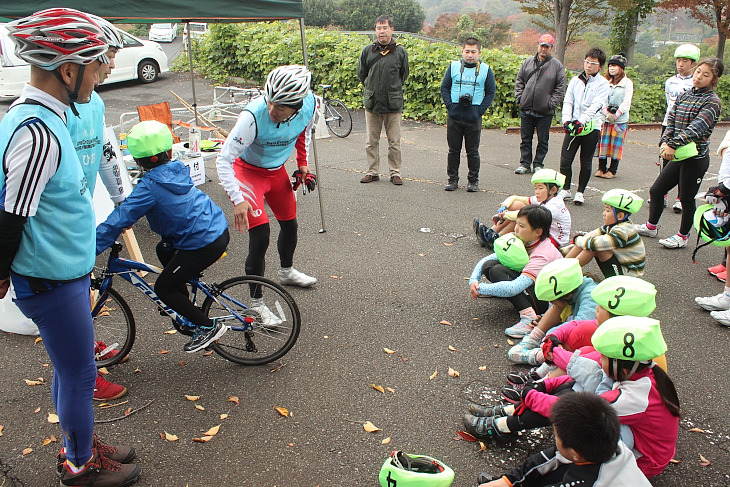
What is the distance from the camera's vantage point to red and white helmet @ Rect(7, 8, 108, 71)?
89.6 inches

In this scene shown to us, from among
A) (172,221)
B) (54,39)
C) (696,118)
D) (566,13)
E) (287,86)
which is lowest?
(172,221)

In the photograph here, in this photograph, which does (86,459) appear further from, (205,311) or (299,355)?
(299,355)

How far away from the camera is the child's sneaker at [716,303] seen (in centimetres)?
475

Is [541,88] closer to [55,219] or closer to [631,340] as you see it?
[631,340]

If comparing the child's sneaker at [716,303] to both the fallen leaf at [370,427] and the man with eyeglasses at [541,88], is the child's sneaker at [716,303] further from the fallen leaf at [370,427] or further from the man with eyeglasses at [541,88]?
the man with eyeglasses at [541,88]

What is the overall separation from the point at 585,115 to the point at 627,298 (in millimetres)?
5047

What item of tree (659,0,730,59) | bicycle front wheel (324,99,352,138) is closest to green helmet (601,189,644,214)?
bicycle front wheel (324,99,352,138)

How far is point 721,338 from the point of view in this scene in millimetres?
4395

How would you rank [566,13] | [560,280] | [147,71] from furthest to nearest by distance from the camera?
[566,13] → [147,71] → [560,280]

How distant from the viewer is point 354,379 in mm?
3807

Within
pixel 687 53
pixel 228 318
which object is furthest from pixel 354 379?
pixel 687 53

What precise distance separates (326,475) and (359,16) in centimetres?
4708

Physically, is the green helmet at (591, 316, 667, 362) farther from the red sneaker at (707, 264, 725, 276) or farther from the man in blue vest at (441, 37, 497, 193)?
the man in blue vest at (441, 37, 497, 193)

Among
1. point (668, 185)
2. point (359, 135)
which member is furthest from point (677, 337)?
point (359, 135)
